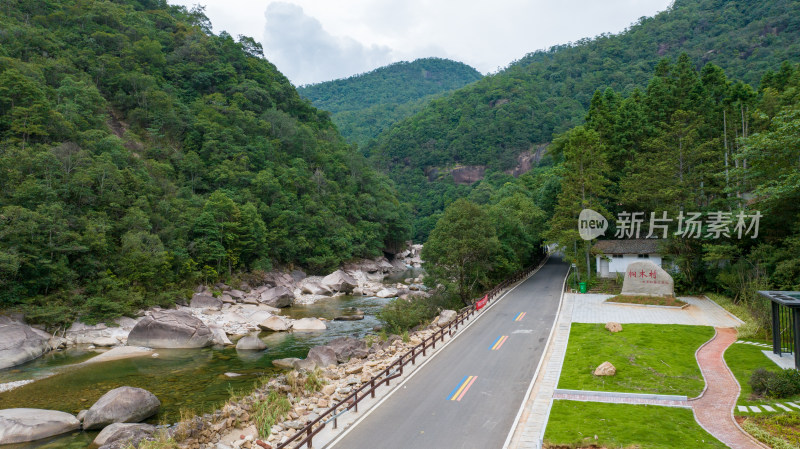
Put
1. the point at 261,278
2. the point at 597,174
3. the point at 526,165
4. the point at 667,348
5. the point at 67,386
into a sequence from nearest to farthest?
the point at 667,348 → the point at 67,386 → the point at 597,174 → the point at 261,278 → the point at 526,165

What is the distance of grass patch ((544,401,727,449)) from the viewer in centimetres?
1110

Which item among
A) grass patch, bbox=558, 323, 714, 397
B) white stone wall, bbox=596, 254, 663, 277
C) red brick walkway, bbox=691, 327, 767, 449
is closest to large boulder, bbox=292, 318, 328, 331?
grass patch, bbox=558, 323, 714, 397

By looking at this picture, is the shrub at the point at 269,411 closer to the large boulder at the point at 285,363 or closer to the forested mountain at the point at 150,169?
the large boulder at the point at 285,363

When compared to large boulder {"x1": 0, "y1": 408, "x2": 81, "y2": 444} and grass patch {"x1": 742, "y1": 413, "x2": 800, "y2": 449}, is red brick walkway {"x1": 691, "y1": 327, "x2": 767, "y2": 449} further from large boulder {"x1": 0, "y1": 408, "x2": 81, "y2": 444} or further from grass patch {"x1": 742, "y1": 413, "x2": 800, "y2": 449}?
large boulder {"x1": 0, "y1": 408, "x2": 81, "y2": 444}

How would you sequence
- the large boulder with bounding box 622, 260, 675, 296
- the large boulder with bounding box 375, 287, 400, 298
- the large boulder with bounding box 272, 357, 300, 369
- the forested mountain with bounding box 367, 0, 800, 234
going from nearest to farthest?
the large boulder with bounding box 272, 357, 300, 369 < the large boulder with bounding box 622, 260, 675, 296 < the large boulder with bounding box 375, 287, 400, 298 < the forested mountain with bounding box 367, 0, 800, 234

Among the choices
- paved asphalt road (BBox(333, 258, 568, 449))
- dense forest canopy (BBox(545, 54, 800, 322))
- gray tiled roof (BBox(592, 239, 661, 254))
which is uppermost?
dense forest canopy (BBox(545, 54, 800, 322))

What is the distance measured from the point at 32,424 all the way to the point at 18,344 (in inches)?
524

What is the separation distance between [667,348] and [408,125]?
5207 inches

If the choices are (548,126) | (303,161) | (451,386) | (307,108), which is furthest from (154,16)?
(548,126)

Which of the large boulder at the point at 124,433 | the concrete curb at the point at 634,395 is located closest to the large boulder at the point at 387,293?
the large boulder at the point at 124,433

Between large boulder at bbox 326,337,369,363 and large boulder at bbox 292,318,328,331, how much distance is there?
6933 mm

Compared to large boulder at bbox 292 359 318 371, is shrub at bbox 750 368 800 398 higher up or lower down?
higher up

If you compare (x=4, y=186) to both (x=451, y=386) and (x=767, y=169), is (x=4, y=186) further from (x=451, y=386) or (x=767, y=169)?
(x=767, y=169)

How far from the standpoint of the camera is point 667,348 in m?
19.3
